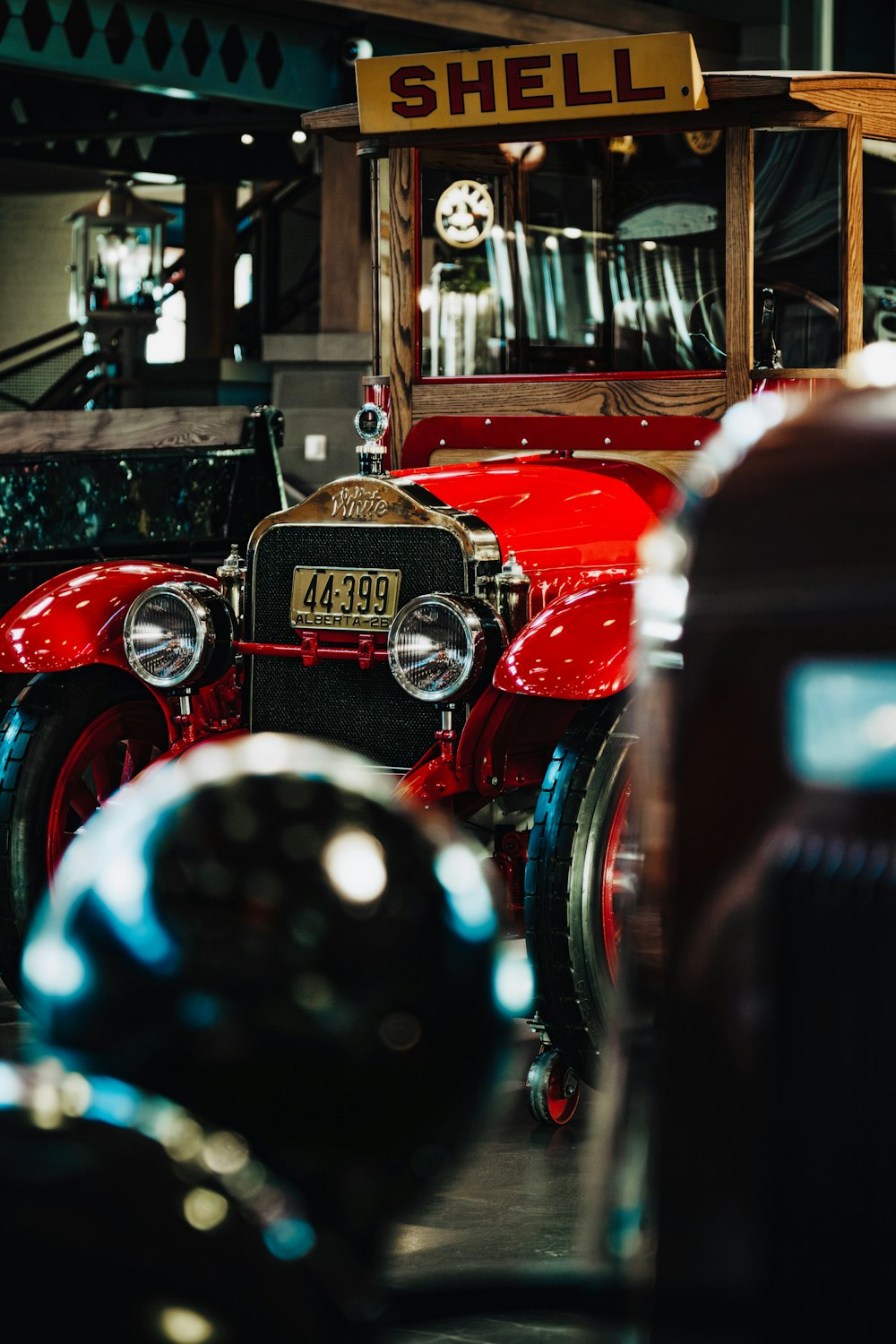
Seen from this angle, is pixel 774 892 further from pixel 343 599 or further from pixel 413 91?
pixel 413 91

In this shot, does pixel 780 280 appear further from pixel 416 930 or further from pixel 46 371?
pixel 46 371

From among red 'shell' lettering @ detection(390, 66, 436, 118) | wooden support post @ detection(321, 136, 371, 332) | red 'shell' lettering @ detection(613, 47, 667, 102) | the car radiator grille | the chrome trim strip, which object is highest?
wooden support post @ detection(321, 136, 371, 332)

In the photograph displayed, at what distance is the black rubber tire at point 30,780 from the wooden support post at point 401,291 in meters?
1.00

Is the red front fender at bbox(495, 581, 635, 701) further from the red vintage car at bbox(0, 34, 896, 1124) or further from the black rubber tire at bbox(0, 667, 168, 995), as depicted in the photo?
the black rubber tire at bbox(0, 667, 168, 995)

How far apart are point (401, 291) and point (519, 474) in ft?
2.38

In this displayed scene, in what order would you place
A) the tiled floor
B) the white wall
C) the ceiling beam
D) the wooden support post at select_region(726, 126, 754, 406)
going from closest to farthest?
1. the tiled floor
2. the wooden support post at select_region(726, 126, 754, 406)
3. the ceiling beam
4. the white wall

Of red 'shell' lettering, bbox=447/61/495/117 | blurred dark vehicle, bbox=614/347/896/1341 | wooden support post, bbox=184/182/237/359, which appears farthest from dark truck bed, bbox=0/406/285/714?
wooden support post, bbox=184/182/237/359

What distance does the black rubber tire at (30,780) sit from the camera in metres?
3.30

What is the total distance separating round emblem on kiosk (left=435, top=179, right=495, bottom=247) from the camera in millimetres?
4055

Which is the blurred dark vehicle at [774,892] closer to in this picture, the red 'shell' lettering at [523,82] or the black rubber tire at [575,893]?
the black rubber tire at [575,893]

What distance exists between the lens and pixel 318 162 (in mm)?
11477

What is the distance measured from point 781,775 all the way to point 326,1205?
1.22 ft

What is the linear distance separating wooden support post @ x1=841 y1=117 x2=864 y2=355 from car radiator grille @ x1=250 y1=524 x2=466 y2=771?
1.06 m

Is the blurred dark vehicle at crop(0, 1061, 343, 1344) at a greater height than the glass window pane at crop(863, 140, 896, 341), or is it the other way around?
the glass window pane at crop(863, 140, 896, 341)
